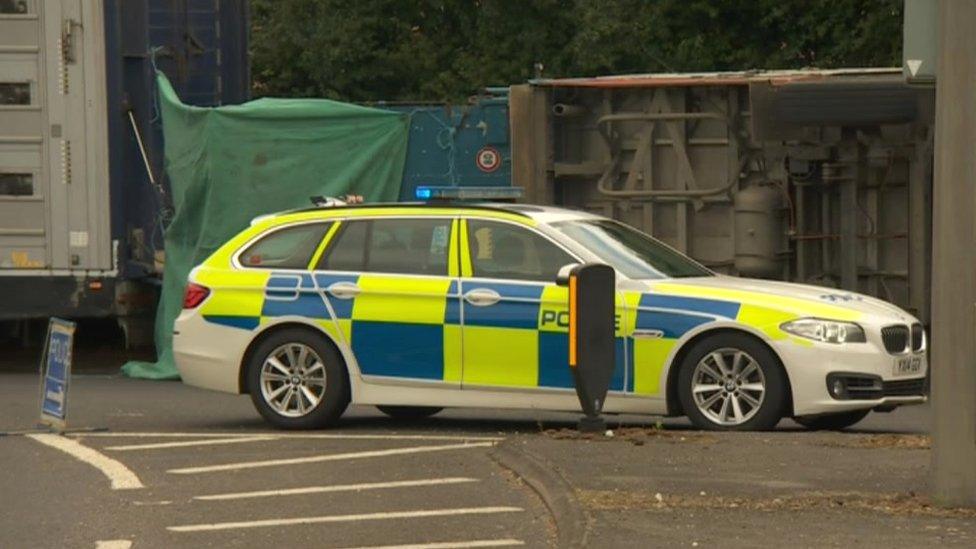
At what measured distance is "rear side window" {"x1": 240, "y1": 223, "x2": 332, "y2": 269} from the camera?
13688 mm

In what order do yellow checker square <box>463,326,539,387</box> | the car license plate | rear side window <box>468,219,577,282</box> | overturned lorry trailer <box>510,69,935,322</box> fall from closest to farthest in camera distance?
1. the car license plate
2. yellow checker square <box>463,326,539,387</box>
3. rear side window <box>468,219,577,282</box>
4. overturned lorry trailer <box>510,69,935,322</box>

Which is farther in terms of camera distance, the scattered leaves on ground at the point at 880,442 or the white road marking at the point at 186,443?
the white road marking at the point at 186,443

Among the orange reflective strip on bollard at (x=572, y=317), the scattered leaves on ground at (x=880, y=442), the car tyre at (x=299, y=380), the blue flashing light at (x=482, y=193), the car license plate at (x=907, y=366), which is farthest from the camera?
the blue flashing light at (x=482, y=193)

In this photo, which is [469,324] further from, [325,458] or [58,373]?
[58,373]

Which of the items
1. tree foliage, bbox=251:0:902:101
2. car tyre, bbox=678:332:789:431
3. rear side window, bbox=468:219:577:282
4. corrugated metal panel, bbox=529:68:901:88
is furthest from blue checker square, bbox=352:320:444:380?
tree foliage, bbox=251:0:902:101

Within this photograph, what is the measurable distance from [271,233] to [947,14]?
572 centimetres

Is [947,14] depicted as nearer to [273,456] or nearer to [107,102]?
[273,456]

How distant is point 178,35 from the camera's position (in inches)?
792

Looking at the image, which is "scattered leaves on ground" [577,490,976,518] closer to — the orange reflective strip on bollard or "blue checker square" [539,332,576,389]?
the orange reflective strip on bollard

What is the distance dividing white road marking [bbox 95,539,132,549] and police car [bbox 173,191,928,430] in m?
3.85

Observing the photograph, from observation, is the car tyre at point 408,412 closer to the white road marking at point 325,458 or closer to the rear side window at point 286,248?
the rear side window at point 286,248

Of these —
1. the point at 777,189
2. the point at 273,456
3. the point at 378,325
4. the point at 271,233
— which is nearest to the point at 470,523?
the point at 273,456

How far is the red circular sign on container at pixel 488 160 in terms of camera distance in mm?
18594

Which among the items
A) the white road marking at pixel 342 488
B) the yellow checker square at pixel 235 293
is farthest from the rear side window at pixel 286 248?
the white road marking at pixel 342 488
